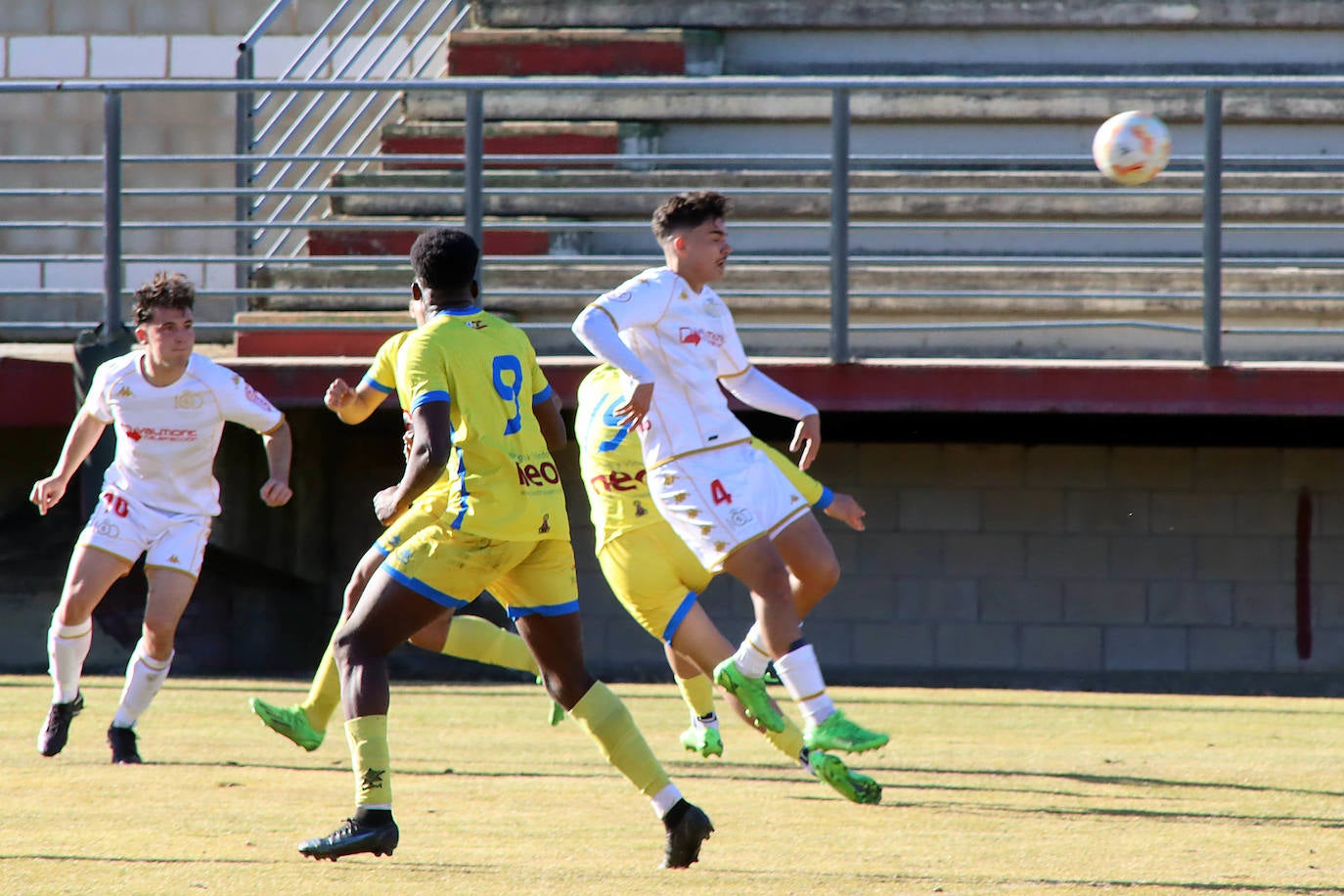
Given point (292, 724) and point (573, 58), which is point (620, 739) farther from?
point (573, 58)

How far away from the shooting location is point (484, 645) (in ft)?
24.9

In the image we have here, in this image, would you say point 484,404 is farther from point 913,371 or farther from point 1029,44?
point 1029,44

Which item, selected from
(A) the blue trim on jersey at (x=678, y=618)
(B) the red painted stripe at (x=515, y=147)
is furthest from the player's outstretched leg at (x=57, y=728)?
(B) the red painted stripe at (x=515, y=147)

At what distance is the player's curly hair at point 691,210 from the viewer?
6.29m

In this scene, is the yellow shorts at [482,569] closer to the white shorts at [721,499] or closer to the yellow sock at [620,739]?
the yellow sock at [620,739]

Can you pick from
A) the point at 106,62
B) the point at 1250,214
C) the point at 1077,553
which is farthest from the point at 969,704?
the point at 106,62

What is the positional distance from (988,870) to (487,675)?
251 inches

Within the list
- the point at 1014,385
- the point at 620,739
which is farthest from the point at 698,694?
the point at 1014,385

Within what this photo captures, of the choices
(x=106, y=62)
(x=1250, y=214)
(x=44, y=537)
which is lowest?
(x=44, y=537)

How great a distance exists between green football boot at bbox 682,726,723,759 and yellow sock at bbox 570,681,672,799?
2.08m

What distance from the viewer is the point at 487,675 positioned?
11.1 metres

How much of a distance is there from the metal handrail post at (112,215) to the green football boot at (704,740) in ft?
15.8

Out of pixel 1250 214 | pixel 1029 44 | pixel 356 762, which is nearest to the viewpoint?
pixel 356 762

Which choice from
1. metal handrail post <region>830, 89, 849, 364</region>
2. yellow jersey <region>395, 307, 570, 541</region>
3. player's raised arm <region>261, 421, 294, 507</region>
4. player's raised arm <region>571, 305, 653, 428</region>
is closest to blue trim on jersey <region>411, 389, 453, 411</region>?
yellow jersey <region>395, 307, 570, 541</region>
